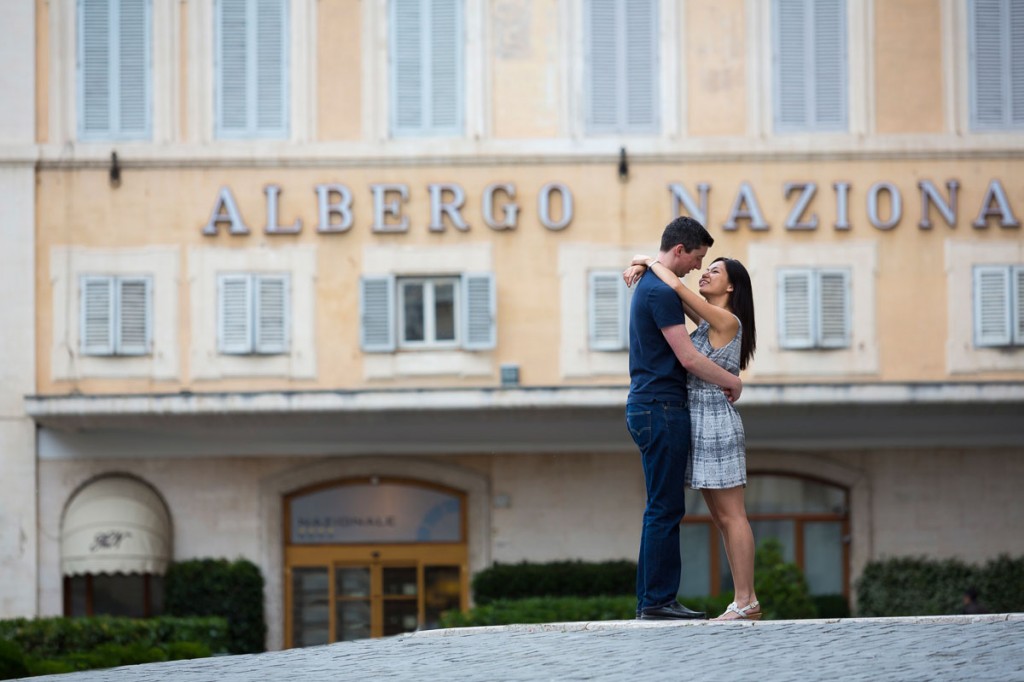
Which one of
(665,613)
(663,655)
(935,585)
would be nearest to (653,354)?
(665,613)

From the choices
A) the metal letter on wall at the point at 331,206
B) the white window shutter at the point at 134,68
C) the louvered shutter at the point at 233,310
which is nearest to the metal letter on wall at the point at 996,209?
the metal letter on wall at the point at 331,206

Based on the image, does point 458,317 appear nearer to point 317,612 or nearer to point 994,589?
point 317,612

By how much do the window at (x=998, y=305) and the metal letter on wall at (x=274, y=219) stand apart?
8749 millimetres

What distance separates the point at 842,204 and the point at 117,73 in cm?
953

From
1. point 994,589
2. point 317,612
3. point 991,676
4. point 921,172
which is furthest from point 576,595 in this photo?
point 991,676

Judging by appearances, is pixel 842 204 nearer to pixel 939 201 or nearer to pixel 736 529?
pixel 939 201

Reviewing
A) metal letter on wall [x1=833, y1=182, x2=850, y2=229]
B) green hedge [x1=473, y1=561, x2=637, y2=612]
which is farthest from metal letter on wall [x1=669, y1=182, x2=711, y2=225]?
green hedge [x1=473, y1=561, x2=637, y2=612]

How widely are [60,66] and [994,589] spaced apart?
46.0 feet

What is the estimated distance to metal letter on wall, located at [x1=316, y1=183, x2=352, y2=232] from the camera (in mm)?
23906

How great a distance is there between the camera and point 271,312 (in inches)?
942

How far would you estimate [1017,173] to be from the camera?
23812mm

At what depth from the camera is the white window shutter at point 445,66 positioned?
78.9ft

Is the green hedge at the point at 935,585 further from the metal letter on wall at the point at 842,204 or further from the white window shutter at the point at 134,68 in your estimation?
the white window shutter at the point at 134,68

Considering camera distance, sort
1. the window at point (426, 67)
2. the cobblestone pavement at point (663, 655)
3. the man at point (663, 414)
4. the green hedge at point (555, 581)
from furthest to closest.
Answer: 1. the green hedge at point (555, 581)
2. the window at point (426, 67)
3. the man at point (663, 414)
4. the cobblestone pavement at point (663, 655)
